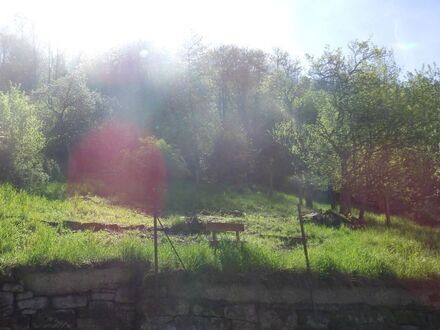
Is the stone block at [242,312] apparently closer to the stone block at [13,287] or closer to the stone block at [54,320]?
the stone block at [54,320]

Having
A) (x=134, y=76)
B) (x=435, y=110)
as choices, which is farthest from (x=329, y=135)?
(x=134, y=76)

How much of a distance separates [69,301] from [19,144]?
12.7 metres

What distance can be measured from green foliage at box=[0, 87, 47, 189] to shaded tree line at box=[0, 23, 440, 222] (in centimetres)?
5

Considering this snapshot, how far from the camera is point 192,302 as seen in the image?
657cm

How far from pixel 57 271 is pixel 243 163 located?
85.7 ft

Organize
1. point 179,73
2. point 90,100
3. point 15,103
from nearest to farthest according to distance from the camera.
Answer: point 15,103, point 90,100, point 179,73

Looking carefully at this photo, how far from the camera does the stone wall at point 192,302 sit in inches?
246

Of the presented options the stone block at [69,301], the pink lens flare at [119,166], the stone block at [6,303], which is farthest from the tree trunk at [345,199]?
the stone block at [6,303]

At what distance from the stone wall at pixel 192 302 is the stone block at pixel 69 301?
0.01 m

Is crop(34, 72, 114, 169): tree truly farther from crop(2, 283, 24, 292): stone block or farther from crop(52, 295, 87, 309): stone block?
crop(52, 295, 87, 309): stone block

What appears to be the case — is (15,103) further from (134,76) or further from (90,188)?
(134,76)

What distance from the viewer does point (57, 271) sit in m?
6.41

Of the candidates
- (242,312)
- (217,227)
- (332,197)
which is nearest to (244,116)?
(332,197)

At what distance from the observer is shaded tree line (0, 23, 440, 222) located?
65.3ft
